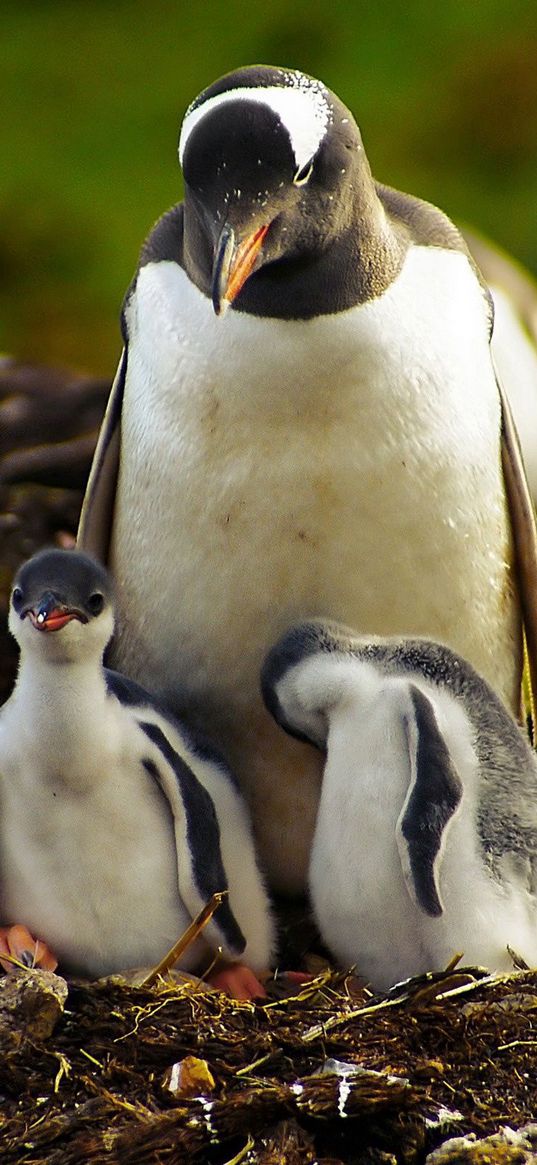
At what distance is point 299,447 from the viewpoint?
88.3 inches

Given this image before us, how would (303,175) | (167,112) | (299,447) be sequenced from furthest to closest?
1. (167,112)
2. (299,447)
3. (303,175)

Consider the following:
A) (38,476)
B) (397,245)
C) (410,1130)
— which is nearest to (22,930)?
(410,1130)

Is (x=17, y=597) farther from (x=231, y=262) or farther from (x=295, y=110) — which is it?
(x=295, y=110)

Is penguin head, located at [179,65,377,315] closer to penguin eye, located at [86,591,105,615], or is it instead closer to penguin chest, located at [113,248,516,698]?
penguin chest, located at [113,248,516,698]

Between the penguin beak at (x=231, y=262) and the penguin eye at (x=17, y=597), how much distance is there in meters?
0.39

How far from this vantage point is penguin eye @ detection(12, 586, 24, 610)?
6.57 ft

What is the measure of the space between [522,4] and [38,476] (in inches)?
242

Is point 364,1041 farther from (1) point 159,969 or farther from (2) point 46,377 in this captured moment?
(2) point 46,377

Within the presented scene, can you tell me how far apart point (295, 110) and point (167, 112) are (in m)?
6.44

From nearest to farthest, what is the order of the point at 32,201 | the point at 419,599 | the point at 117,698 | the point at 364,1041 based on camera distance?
the point at 364,1041 < the point at 117,698 < the point at 419,599 < the point at 32,201

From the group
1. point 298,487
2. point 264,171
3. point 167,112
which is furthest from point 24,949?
point 167,112

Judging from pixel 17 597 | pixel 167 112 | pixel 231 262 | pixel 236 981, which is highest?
pixel 231 262

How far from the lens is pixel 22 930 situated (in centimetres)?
211

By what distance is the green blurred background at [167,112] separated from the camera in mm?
7102
